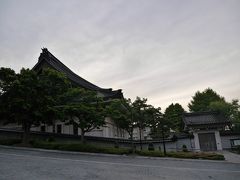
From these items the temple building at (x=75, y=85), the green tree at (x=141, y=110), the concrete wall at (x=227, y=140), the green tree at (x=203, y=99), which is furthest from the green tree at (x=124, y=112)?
the green tree at (x=203, y=99)

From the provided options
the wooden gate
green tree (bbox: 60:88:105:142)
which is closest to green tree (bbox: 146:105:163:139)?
green tree (bbox: 60:88:105:142)

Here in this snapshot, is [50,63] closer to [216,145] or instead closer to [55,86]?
[55,86]

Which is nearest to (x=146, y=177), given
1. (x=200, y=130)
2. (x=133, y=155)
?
(x=133, y=155)

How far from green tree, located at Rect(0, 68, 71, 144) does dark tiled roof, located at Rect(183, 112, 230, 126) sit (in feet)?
65.4

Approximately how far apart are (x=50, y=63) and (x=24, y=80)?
12.7m

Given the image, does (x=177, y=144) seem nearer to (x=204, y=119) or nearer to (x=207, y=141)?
(x=207, y=141)

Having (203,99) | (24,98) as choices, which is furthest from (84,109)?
(203,99)

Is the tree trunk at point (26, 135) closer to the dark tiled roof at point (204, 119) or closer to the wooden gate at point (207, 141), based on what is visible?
the dark tiled roof at point (204, 119)

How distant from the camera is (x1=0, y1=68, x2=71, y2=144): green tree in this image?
20.8 m

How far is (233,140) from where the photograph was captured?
31.8 meters

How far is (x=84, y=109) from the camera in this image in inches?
794

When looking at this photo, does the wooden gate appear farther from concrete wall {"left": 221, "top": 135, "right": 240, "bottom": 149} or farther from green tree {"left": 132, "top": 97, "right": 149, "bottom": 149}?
green tree {"left": 132, "top": 97, "right": 149, "bottom": 149}

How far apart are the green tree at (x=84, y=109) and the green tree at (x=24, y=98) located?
1.92 meters

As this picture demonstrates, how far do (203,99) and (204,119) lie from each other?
26.9 m
